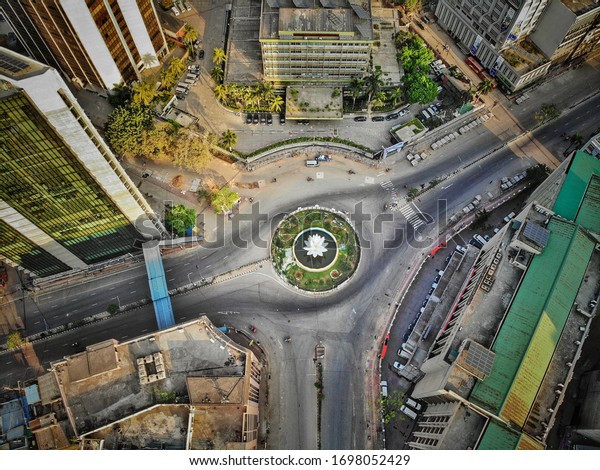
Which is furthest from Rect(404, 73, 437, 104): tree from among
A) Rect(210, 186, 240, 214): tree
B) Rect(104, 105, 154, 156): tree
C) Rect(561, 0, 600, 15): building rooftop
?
Rect(104, 105, 154, 156): tree

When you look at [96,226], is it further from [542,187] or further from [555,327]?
[542,187]

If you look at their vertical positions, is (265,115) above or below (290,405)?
above

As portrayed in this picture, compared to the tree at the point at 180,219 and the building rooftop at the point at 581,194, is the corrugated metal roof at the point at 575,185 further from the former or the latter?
the tree at the point at 180,219

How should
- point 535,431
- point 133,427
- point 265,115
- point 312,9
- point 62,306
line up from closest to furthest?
point 535,431 → point 133,427 → point 62,306 → point 312,9 → point 265,115

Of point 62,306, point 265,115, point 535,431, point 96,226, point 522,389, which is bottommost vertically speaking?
point 535,431

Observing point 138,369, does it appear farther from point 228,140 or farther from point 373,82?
point 373,82

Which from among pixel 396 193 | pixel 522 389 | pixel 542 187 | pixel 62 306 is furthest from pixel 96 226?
pixel 542 187
